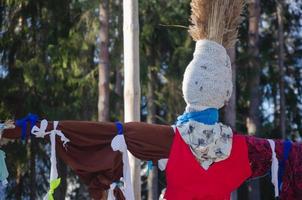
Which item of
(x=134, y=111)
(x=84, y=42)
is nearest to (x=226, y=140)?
(x=134, y=111)

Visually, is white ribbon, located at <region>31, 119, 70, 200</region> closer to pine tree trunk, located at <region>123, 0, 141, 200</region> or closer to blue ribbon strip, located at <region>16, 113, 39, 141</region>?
blue ribbon strip, located at <region>16, 113, 39, 141</region>

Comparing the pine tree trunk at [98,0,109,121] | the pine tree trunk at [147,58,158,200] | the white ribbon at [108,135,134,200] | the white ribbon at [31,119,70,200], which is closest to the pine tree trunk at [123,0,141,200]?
the white ribbon at [108,135,134,200]

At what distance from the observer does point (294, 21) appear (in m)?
19.5

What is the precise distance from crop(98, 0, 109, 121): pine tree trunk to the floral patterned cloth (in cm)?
795

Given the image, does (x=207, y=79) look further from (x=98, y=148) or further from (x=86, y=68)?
(x=86, y=68)

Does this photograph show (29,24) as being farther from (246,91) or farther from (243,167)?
(243,167)

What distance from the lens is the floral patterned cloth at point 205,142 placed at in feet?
16.8

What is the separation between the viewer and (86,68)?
15.4 metres

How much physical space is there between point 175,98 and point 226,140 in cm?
1052

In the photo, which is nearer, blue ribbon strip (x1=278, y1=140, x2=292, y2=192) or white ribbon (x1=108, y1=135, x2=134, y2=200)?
white ribbon (x1=108, y1=135, x2=134, y2=200)

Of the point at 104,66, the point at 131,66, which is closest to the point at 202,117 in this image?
the point at 131,66

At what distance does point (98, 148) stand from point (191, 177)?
808mm

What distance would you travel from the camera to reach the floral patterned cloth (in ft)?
16.8

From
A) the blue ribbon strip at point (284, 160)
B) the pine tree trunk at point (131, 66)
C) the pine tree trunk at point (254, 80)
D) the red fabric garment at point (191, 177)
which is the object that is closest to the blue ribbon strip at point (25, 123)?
the red fabric garment at point (191, 177)
